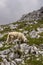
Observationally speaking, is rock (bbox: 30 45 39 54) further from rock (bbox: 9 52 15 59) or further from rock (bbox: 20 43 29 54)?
rock (bbox: 9 52 15 59)

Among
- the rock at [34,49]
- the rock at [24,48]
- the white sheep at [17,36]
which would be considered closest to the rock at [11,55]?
the rock at [24,48]

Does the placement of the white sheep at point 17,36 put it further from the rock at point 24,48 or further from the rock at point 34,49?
the rock at point 34,49

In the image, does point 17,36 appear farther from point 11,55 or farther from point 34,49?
point 11,55

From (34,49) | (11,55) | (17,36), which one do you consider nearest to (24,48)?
(34,49)

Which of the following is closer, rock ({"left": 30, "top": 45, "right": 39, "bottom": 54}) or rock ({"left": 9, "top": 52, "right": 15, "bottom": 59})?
rock ({"left": 9, "top": 52, "right": 15, "bottom": 59})

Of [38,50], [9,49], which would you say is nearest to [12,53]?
[9,49]

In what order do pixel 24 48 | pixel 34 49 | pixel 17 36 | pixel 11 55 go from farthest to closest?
1. pixel 17 36
2. pixel 24 48
3. pixel 34 49
4. pixel 11 55

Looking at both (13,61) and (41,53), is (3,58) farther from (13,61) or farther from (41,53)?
(41,53)

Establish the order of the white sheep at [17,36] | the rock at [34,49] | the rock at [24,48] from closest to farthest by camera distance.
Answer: the rock at [34,49]
the rock at [24,48]
the white sheep at [17,36]

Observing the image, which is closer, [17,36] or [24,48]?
[24,48]

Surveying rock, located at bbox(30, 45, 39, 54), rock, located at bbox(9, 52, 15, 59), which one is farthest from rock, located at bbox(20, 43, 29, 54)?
rock, located at bbox(9, 52, 15, 59)

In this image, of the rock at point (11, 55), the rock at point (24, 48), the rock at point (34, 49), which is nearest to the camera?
the rock at point (11, 55)

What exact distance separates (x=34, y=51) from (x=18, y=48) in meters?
2.82

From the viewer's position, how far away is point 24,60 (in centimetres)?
2922
